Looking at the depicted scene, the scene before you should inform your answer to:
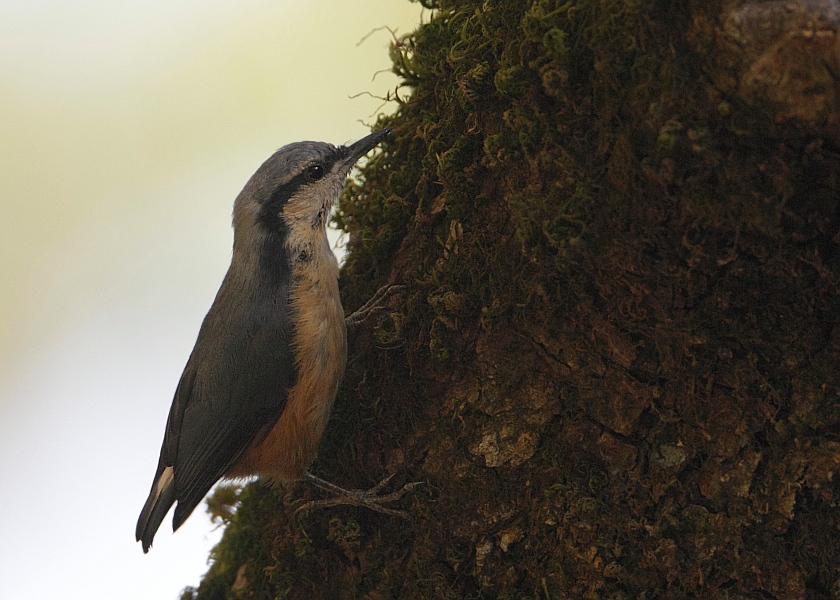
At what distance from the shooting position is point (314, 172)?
3.00m

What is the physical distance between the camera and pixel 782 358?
6.09 feet

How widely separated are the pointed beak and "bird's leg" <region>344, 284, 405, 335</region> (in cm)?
56

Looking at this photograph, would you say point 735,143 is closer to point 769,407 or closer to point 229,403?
point 769,407

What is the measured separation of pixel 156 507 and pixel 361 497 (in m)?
0.95

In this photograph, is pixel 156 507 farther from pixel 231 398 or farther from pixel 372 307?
pixel 372 307

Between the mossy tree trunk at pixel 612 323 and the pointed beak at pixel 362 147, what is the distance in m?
0.29

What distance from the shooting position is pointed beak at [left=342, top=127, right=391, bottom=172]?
2.81m

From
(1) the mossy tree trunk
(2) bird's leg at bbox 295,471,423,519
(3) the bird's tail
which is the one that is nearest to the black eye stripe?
(1) the mossy tree trunk

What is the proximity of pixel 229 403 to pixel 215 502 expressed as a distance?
0.63 meters

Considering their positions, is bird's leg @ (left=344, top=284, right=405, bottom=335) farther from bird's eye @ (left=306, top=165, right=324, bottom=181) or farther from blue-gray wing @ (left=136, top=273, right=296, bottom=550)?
bird's eye @ (left=306, top=165, right=324, bottom=181)

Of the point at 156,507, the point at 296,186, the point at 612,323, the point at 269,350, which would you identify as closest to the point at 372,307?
the point at 269,350

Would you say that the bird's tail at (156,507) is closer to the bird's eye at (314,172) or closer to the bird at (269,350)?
the bird at (269,350)

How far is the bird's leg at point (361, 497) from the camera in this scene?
2.44 meters

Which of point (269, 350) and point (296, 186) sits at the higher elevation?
point (296, 186)
